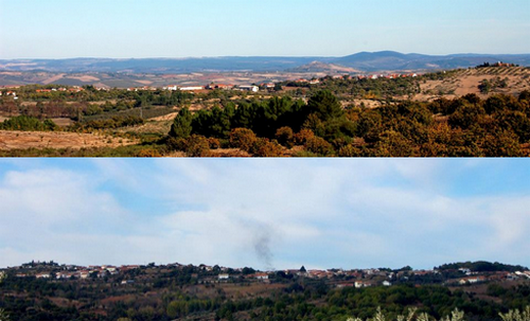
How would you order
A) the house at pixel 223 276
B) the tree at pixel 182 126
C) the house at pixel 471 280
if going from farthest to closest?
the tree at pixel 182 126, the house at pixel 223 276, the house at pixel 471 280

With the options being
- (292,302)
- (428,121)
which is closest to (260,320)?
Answer: (292,302)

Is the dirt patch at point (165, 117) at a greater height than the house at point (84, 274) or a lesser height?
lesser

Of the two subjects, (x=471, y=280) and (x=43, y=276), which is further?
(x=43, y=276)

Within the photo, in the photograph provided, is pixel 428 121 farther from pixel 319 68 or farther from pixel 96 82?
pixel 319 68

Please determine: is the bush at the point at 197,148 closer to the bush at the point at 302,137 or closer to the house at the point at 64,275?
the bush at the point at 302,137

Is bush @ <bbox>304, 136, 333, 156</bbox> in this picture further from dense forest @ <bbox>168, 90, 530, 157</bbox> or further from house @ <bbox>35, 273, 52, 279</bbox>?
house @ <bbox>35, 273, 52, 279</bbox>

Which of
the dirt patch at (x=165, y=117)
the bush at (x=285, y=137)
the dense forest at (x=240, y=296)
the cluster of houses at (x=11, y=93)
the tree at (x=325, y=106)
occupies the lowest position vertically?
the dirt patch at (x=165, y=117)

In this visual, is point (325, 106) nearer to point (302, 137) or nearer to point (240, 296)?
point (302, 137)

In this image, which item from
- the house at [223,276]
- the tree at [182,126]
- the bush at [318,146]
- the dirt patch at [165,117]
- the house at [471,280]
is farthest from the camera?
the dirt patch at [165,117]

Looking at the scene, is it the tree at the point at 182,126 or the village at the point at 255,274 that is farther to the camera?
the tree at the point at 182,126

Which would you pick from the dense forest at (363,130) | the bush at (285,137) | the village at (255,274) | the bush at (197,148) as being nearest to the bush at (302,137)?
the dense forest at (363,130)

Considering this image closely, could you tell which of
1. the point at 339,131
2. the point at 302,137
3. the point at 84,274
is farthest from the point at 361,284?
the point at 339,131
